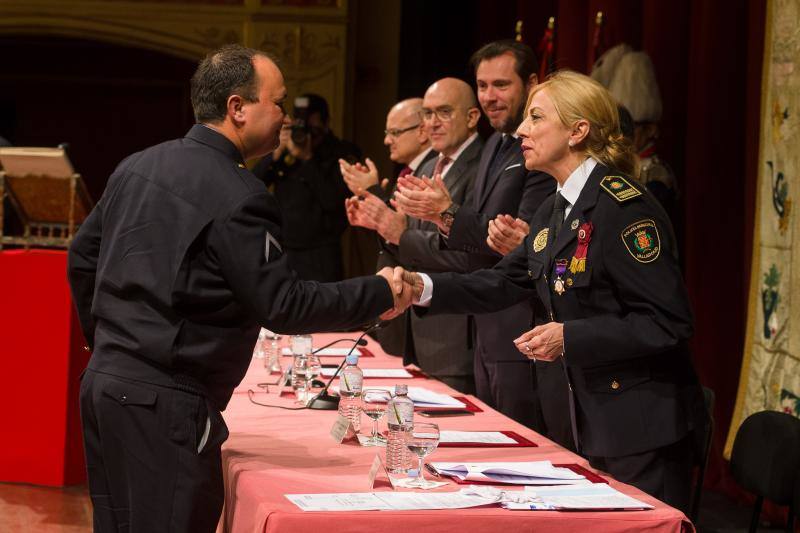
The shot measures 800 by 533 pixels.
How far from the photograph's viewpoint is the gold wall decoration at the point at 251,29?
8.03 metres

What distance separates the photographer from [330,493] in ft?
6.79

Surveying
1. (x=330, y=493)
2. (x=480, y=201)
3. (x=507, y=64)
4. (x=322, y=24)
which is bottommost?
(x=330, y=493)

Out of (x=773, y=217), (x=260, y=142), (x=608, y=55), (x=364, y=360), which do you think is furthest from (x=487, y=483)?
(x=608, y=55)

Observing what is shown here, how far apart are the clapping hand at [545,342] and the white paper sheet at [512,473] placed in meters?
0.24

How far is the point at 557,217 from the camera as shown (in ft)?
8.60

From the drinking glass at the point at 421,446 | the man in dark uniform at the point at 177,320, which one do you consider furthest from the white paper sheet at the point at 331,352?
the drinking glass at the point at 421,446

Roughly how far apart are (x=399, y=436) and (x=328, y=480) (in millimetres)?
164

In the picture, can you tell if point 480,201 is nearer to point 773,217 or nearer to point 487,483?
point 773,217

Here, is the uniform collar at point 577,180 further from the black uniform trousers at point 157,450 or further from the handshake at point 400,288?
the black uniform trousers at point 157,450

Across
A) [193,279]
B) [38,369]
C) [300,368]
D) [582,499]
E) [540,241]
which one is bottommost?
[38,369]

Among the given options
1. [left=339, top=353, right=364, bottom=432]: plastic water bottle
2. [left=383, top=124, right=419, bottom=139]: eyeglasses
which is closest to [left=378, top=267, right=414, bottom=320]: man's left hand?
[left=339, top=353, right=364, bottom=432]: plastic water bottle

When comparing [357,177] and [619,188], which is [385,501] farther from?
[357,177]

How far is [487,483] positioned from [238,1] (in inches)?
256

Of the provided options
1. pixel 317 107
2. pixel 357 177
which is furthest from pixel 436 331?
pixel 317 107
